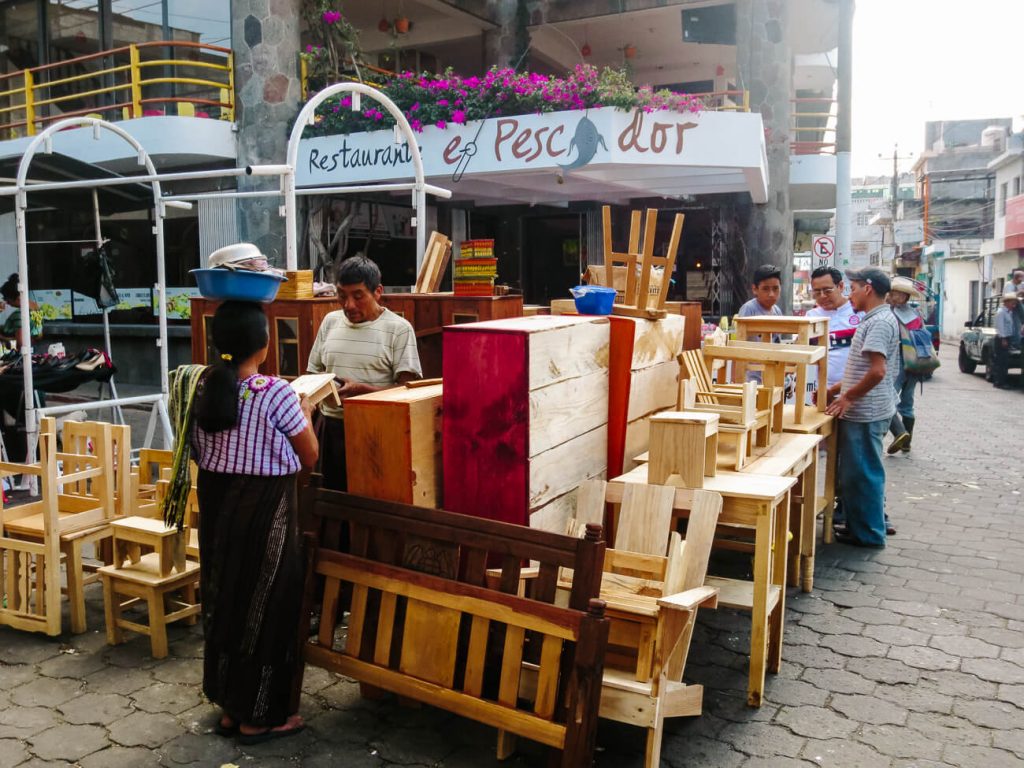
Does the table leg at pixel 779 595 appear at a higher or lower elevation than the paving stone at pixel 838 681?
higher

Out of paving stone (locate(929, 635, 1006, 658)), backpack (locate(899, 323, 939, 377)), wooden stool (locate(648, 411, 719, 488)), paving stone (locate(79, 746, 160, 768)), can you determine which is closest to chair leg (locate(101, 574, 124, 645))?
paving stone (locate(79, 746, 160, 768))

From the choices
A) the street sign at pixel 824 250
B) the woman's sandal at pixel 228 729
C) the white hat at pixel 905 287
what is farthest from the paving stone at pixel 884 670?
the street sign at pixel 824 250

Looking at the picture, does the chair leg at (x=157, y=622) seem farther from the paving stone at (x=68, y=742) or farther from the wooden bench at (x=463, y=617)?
the wooden bench at (x=463, y=617)

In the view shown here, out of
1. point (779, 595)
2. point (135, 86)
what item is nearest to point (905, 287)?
point (779, 595)

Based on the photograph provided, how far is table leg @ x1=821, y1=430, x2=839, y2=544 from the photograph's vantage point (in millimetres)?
5988

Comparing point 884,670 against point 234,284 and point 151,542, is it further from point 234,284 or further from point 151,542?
point 151,542

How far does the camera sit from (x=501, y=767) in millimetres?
3184

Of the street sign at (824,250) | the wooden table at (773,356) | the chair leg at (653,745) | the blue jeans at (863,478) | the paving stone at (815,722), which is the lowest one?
the paving stone at (815,722)

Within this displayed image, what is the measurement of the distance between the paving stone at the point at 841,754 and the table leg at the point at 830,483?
111 inches

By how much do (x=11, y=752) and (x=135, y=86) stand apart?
1192 cm

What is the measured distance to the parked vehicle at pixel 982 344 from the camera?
1695 centimetres

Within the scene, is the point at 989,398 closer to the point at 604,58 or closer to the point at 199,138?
the point at 604,58

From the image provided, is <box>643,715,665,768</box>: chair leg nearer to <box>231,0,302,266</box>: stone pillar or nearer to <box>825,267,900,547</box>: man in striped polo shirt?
<box>825,267,900,547</box>: man in striped polo shirt

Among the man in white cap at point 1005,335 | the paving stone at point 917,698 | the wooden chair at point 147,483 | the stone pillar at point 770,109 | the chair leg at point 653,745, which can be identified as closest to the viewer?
the chair leg at point 653,745
